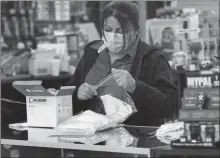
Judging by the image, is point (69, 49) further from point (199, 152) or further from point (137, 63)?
point (199, 152)

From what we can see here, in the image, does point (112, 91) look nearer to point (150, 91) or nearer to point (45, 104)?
point (150, 91)

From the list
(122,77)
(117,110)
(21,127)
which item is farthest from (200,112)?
(21,127)

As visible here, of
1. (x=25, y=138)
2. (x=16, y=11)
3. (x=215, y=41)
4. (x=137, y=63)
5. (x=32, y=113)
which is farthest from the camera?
(x=16, y=11)

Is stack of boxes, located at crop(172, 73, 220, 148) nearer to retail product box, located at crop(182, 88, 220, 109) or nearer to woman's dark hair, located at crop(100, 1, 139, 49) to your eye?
retail product box, located at crop(182, 88, 220, 109)

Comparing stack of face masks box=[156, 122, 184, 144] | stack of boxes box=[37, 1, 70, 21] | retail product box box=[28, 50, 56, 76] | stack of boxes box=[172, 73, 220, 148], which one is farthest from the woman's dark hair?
stack of boxes box=[37, 1, 70, 21]

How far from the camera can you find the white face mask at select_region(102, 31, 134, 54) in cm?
273

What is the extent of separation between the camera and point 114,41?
108 inches

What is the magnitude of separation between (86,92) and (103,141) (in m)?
0.58

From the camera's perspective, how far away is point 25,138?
2379 millimetres

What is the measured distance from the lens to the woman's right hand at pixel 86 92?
108 inches

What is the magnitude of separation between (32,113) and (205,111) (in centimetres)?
109

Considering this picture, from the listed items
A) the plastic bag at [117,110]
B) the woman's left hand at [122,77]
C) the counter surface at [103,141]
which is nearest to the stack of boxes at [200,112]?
the counter surface at [103,141]

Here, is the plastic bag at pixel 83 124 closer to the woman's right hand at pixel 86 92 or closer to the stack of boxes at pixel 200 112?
the woman's right hand at pixel 86 92

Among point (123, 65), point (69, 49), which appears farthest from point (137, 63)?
point (69, 49)
